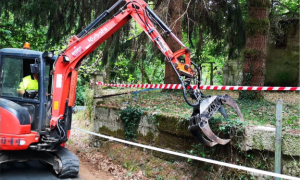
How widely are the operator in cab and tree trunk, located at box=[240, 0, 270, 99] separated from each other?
17.0 ft

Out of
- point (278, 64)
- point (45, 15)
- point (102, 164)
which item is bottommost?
point (102, 164)

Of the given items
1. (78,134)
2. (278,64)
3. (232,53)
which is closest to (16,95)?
(78,134)

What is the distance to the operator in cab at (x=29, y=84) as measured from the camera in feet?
17.7

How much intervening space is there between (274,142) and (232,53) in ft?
20.8

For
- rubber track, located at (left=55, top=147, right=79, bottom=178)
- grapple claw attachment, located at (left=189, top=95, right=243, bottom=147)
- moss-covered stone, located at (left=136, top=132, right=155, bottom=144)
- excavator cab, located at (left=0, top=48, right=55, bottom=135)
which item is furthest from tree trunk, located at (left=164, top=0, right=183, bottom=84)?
rubber track, located at (left=55, top=147, right=79, bottom=178)

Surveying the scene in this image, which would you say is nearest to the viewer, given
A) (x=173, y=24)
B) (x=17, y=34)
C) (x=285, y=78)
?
(x=173, y=24)

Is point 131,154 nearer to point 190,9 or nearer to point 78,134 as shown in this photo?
point 78,134

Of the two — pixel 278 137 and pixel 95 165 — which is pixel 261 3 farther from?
pixel 95 165

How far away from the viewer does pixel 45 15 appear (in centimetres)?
947

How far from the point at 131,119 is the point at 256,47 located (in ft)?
12.4

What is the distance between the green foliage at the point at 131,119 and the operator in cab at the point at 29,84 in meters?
2.43

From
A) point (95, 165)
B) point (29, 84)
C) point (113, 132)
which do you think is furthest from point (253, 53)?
point (29, 84)

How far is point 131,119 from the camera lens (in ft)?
23.4

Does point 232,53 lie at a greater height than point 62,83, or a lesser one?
greater
